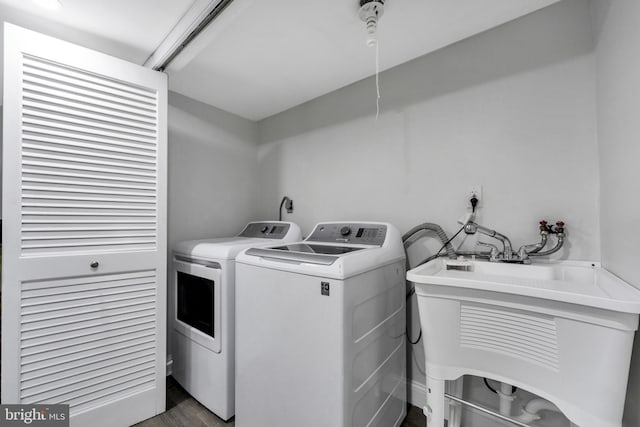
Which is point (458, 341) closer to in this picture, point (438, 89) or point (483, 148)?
point (483, 148)

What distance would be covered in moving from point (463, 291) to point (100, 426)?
1970 mm

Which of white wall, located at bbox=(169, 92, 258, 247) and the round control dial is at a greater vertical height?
white wall, located at bbox=(169, 92, 258, 247)

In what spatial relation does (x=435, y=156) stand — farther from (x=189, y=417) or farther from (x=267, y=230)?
(x=189, y=417)

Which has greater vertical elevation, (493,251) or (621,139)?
(621,139)

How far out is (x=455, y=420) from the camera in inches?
52.1

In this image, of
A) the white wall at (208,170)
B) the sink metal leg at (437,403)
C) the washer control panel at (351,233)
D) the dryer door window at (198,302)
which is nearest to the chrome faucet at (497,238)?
the washer control panel at (351,233)

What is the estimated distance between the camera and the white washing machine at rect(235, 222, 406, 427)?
115cm

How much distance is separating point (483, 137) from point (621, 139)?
23.8 inches

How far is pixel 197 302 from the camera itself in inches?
71.3

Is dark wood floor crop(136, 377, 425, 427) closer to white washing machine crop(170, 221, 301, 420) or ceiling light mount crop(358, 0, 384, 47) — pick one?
white washing machine crop(170, 221, 301, 420)

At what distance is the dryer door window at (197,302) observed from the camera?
5.53 feet

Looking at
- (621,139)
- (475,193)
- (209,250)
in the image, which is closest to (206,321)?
(209,250)

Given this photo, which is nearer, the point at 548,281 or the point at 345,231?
the point at 548,281

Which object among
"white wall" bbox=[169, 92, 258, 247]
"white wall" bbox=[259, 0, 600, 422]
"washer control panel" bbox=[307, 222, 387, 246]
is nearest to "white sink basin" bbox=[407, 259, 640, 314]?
"white wall" bbox=[259, 0, 600, 422]
